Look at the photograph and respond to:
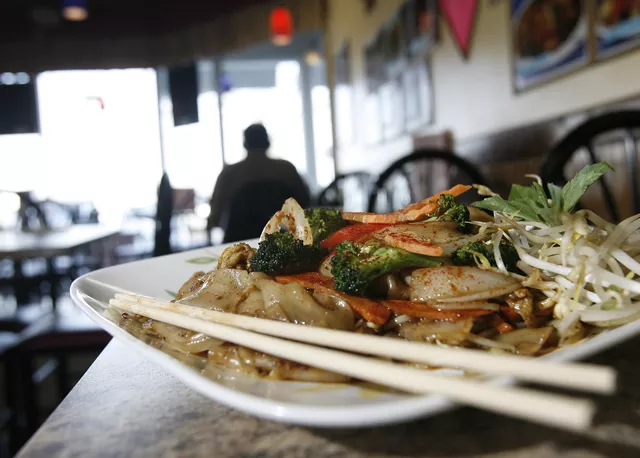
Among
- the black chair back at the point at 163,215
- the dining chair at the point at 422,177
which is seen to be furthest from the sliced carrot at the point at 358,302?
the black chair back at the point at 163,215

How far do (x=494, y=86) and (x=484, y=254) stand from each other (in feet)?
11.9

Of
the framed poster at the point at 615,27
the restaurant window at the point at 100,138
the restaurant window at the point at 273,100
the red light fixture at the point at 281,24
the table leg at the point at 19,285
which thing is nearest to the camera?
the framed poster at the point at 615,27

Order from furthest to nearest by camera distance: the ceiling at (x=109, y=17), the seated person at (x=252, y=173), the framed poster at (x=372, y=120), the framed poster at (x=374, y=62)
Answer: the ceiling at (x=109, y=17) < the framed poster at (x=372, y=120) < the framed poster at (x=374, y=62) < the seated person at (x=252, y=173)

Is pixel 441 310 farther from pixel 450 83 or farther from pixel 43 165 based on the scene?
pixel 43 165

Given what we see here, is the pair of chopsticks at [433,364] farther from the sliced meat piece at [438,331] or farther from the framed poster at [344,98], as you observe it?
the framed poster at [344,98]

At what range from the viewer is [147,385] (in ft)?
2.12

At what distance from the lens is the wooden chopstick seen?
1.10 feet

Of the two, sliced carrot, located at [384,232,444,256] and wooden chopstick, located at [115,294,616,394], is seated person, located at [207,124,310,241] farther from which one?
wooden chopstick, located at [115,294,616,394]

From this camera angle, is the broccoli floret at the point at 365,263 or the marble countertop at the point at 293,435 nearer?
Answer: the marble countertop at the point at 293,435

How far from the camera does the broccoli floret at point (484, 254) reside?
0.79 m

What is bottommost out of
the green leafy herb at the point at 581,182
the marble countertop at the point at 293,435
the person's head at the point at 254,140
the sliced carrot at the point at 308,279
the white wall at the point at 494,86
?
the marble countertop at the point at 293,435

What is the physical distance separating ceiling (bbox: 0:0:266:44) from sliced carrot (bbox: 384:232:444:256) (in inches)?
386

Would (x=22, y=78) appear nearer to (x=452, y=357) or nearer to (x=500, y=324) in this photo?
(x=500, y=324)

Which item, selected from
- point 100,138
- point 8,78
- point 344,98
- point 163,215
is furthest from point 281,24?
point 8,78
